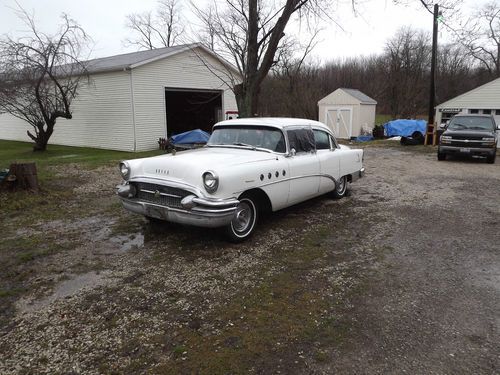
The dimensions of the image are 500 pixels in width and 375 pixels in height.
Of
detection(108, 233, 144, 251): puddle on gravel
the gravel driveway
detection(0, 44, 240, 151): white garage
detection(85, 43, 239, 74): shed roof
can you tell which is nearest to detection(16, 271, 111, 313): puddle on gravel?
the gravel driveway

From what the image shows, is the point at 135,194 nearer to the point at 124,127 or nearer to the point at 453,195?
the point at 453,195

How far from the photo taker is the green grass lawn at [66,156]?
13.4 meters

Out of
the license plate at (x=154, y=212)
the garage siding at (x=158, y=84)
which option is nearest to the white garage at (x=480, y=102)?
the garage siding at (x=158, y=84)

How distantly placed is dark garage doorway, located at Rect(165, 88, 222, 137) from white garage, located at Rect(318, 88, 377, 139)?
10484mm

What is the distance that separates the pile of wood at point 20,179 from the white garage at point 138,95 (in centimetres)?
964

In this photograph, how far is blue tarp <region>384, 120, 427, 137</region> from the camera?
24938mm

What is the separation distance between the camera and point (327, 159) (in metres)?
7.02

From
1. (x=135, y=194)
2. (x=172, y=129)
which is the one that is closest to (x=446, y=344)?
(x=135, y=194)

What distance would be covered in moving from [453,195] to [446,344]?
6.34 m

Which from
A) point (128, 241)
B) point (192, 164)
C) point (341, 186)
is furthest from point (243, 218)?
point (341, 186)

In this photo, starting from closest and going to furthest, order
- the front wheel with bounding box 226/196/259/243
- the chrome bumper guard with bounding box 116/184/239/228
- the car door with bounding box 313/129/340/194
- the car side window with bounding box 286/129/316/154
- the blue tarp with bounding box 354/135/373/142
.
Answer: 1. the chrome bumper guard with bounding box 116/184/239/228
2. the front wheel with bounding box 226/196/259/243
3. the car side window with bounding box 286/129/316/154
4. the car door with bounding box 313/129/340/194
5. the blue tarp with bounding box 354/135/373/142

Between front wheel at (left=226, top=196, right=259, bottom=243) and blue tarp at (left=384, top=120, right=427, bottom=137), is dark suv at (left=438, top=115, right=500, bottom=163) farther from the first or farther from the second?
front wheel at (left=226, top=196, right=259, bottom=243)

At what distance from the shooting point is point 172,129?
23.6 meters

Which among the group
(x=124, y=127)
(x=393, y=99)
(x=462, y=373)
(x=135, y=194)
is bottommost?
(x=462, y=373)
